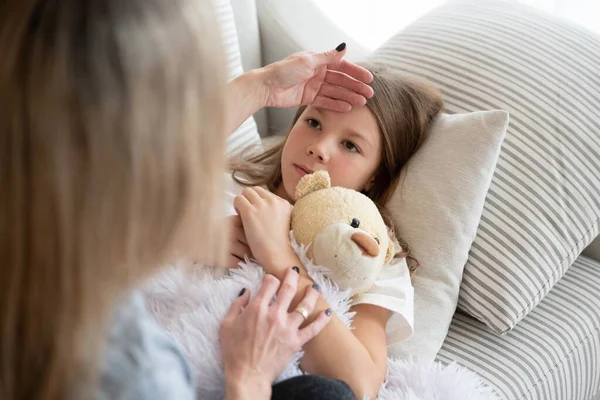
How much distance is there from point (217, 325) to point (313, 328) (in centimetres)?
13

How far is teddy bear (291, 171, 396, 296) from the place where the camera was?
3.17ft

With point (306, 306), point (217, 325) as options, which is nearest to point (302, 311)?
point (306, 306)

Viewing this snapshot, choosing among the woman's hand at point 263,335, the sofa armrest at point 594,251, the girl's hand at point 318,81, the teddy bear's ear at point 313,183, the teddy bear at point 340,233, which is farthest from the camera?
the sofa armrest at point 594,251

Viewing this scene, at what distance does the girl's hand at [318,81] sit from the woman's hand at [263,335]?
39cm

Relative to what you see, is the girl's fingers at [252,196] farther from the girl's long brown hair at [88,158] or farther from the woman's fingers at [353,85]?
the girl's long brown hair at [88,158]

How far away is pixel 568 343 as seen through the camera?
1.23 meters

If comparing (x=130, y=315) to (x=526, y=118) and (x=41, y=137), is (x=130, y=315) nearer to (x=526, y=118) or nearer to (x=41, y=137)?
(x=41, y=137)

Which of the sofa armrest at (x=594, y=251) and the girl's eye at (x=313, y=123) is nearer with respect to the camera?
the girl's eye at (x=313, y=123)

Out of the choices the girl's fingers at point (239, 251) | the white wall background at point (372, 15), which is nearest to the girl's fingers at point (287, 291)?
the girl's fingers at point (239, 251)

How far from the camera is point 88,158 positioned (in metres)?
0.45

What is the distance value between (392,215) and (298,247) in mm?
250

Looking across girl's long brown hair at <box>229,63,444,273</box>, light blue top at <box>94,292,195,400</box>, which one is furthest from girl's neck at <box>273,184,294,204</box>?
light blue top at <box>94,292,195,400</box>

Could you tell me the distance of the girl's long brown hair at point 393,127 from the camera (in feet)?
3.91

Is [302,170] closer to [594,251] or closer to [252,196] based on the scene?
[252,196]
